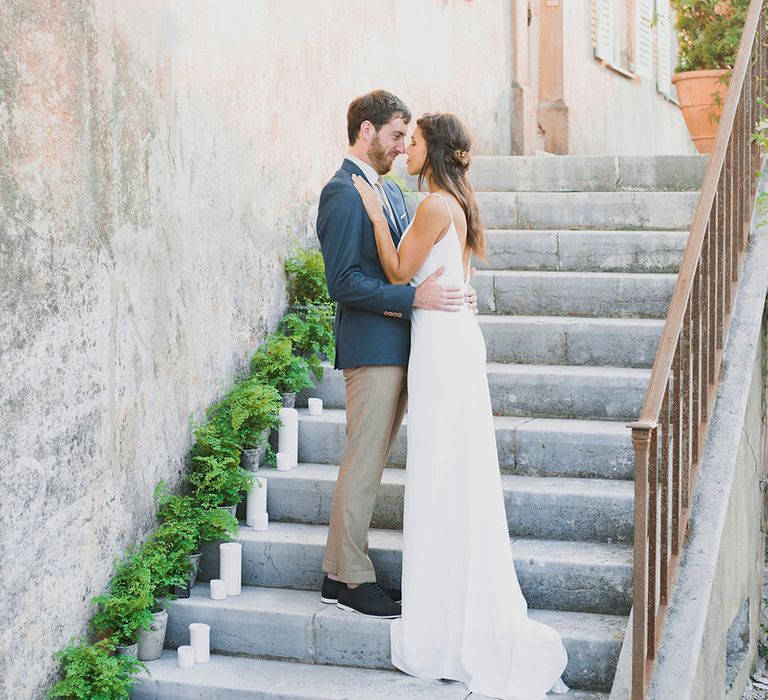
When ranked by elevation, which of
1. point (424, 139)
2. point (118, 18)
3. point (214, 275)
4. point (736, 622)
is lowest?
point (736, 622)

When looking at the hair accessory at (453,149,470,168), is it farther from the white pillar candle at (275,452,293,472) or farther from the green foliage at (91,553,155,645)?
the green foliage at (91,553,155,645)

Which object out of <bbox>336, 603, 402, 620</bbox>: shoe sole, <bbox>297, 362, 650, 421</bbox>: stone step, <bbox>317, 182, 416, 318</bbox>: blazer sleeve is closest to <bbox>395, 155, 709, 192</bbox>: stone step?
<bbox>297, 362, 650, 421</bbox>: stone step

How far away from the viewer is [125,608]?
428 centimetres

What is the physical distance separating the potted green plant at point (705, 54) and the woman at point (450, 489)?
4660mm

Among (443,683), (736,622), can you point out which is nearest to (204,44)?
(443,683)

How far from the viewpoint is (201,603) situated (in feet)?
14.9

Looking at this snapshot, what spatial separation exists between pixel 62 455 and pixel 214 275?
1.43 metres

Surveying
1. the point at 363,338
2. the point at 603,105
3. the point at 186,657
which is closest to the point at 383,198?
the point at 363,338

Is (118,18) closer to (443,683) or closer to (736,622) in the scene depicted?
(443,683)

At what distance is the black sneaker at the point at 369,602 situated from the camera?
4.29m

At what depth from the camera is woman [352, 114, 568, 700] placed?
13.1 ft

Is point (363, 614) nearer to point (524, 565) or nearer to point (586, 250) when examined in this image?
point (524, 565)

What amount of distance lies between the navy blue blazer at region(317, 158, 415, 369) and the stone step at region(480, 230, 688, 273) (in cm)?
191

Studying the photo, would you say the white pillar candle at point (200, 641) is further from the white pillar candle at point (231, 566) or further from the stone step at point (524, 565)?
the stone step at point (524, 565)
